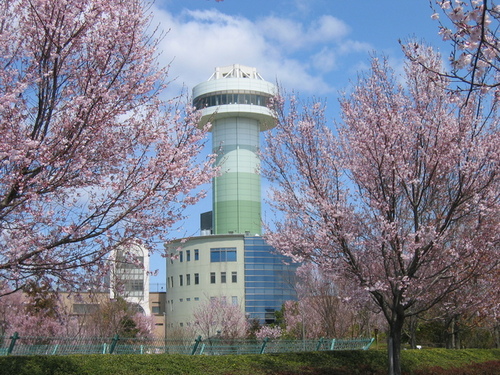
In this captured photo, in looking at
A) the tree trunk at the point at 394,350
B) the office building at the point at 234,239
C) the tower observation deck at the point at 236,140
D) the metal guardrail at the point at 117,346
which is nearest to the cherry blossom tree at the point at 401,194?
the tree trunk at the point at 394,350

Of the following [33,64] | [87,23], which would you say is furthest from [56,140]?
[87,23]

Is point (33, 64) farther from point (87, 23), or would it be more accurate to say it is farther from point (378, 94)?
point (378, 94)

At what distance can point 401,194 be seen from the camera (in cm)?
1484

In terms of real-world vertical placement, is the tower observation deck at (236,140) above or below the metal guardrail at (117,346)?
above

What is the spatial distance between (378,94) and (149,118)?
699cm

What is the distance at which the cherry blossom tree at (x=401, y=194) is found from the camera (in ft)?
44.8

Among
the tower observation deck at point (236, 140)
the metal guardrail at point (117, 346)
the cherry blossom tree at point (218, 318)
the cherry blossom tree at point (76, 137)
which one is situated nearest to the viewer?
the cherry blossom tree at point (76, 137)

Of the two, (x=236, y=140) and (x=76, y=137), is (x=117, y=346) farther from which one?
(x=236, y=140)

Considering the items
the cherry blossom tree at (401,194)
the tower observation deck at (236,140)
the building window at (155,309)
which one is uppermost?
the tower observation deck at (236,140)

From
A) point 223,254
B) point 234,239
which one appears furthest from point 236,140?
point 223,254

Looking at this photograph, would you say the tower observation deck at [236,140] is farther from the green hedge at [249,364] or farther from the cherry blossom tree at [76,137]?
the cherry blossom tree at [76,137]

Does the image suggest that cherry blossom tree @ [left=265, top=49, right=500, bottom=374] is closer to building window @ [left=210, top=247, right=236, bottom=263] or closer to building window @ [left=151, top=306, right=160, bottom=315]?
building window @ [left=210, top=247, right=236, bottom=263]

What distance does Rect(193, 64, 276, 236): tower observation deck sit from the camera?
88.5m

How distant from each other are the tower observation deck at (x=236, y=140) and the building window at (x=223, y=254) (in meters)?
8.97
